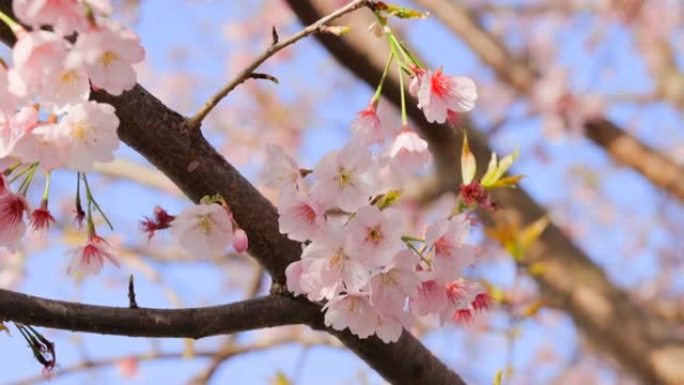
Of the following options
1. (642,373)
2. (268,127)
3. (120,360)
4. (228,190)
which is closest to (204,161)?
A: (228,190)

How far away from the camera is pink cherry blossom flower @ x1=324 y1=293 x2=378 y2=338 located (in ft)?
3.60

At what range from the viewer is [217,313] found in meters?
1.12

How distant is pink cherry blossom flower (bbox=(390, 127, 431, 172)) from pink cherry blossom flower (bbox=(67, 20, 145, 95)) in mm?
373

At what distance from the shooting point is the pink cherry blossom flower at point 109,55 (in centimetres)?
83

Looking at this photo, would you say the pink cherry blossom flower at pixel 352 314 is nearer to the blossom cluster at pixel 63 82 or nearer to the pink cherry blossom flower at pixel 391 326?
the pink cherry blossom flower at pixel 391 326

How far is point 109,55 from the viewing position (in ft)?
2.89

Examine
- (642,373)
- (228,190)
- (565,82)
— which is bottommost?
(642,373)

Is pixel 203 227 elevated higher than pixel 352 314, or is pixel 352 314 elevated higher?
pixel 203 227

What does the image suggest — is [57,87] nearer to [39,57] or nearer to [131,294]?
[39,57]

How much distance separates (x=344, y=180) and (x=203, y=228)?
18 centimetres

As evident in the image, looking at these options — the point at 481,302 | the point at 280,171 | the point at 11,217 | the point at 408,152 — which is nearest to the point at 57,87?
the point at 11,217

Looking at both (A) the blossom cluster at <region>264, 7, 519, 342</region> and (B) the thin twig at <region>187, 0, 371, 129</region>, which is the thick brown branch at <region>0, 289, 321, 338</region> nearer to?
(A) the blossom cluster at <region>264, 7, 519, 342</region>

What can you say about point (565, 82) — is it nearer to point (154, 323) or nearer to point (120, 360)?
point (120, 360)

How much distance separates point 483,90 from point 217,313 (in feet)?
17.7
